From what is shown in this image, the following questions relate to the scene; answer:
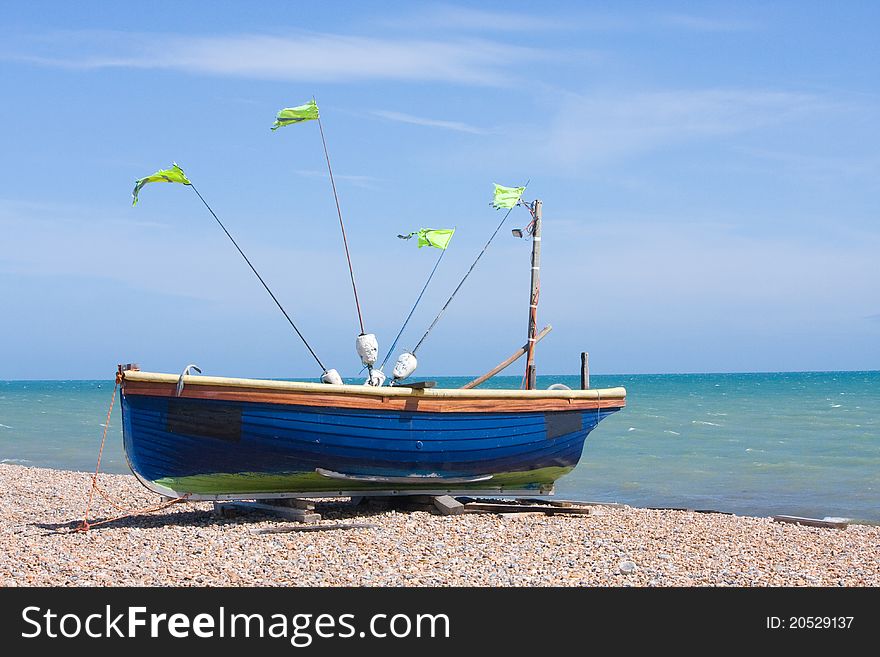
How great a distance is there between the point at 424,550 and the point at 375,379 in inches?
116

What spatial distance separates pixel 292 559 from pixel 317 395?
7.49ft

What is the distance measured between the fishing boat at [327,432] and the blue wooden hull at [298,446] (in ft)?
0.04

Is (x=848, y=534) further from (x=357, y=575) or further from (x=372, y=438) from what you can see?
(x=357, y=575)

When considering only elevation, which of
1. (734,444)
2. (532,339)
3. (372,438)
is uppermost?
(532,339)

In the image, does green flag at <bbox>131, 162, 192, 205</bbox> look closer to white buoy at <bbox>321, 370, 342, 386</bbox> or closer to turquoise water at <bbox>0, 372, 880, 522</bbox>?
white buoy at <bbox>321, 370, 342, 386</bbox>

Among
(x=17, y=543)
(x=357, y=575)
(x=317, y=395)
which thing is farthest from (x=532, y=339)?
(x=17, y=543)

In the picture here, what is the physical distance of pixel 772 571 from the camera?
9.34m

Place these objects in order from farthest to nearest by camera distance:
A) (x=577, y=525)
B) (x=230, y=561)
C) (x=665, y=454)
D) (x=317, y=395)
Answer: (x=665, y=454)
(x=577, y=525)
(x=317, y=395)
(x=230, y=561)

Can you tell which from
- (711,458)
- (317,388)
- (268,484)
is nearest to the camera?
(317,388)

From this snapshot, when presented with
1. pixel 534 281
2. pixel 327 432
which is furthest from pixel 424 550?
pixel 534 281

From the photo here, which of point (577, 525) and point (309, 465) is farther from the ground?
point (309, 465)

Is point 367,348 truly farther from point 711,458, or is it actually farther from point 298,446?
point 711,458

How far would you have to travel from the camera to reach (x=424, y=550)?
32.5ft

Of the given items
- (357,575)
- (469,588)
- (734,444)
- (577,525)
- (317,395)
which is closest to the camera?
(469,588)
